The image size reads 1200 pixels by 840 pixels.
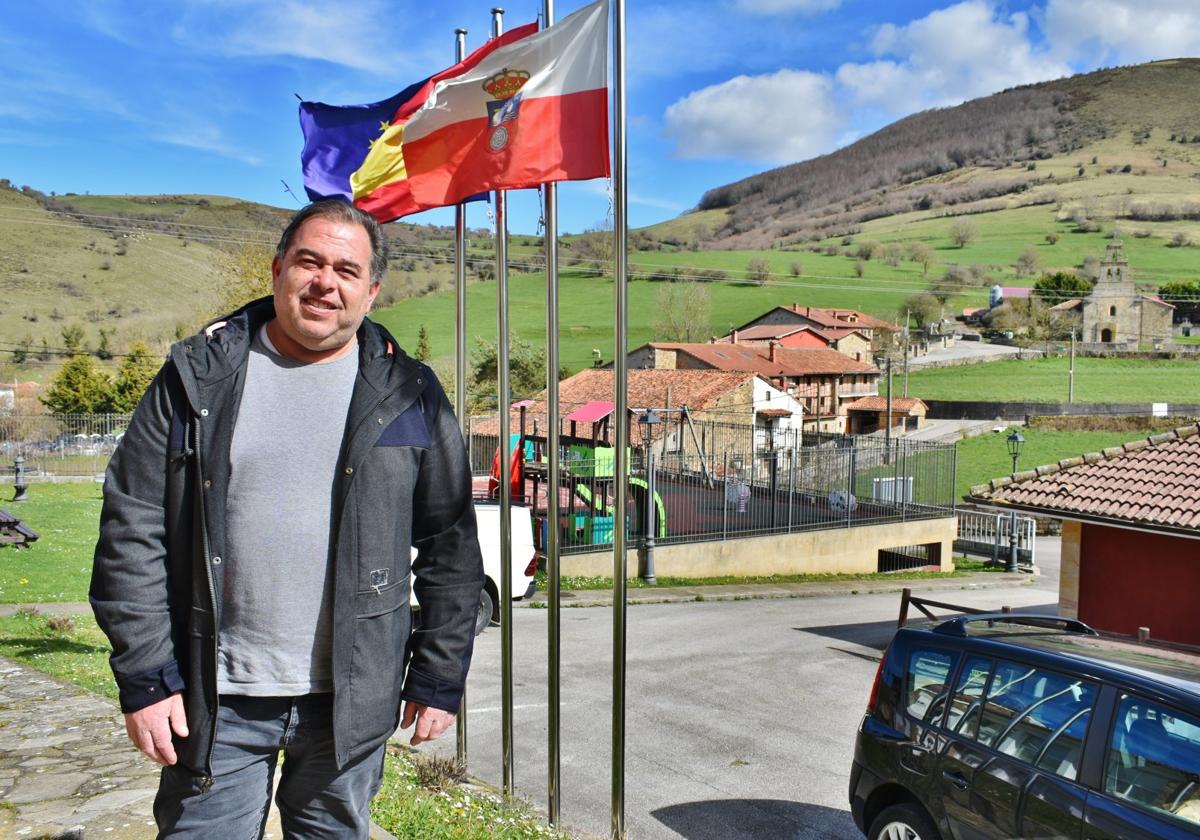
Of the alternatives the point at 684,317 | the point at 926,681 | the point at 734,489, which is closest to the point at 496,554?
the point at 926,681

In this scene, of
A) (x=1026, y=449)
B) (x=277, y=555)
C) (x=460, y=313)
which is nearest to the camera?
(x=277, y=555)

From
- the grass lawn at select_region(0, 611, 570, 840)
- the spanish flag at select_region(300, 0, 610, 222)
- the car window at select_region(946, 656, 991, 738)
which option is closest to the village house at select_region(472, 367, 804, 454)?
the grass lawn at select_region(0, 611, 570, 840)

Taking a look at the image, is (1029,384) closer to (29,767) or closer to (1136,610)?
(1136,610)

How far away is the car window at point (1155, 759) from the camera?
370 cm

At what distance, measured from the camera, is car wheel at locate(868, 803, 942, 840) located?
4773mm

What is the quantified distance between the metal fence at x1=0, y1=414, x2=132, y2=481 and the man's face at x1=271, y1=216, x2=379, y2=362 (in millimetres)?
35063

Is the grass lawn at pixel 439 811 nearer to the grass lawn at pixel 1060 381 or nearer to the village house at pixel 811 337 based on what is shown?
the grass lawn at pixel 1060 381

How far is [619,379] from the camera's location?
16.2 ft

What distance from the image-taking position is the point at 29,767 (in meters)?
5.09

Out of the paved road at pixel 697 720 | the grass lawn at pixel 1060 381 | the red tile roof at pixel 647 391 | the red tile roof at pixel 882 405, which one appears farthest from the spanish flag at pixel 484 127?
the grass lawn at pixel 1060 381

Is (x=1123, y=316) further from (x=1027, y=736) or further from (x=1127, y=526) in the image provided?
(x=1027, y=736)

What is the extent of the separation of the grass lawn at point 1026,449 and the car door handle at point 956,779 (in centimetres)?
4500

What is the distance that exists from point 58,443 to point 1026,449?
159 ft

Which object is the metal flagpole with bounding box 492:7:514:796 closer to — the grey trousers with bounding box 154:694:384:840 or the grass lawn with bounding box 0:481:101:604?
the grey trousers with bounding box 154:694:384:840
